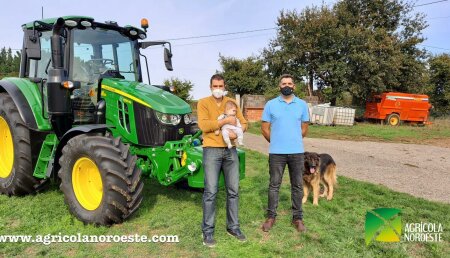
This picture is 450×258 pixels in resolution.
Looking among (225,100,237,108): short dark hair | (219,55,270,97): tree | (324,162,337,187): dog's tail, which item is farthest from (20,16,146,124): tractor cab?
(219,55,270,97): tree

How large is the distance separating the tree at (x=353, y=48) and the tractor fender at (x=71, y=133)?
2251 centimetres

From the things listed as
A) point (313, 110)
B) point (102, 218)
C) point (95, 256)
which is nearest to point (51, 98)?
point (102, 218)

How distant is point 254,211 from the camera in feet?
16.6

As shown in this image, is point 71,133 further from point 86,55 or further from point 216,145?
point 216,145

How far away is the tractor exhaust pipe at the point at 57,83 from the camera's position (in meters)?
4.55

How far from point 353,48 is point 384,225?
22.3 metres

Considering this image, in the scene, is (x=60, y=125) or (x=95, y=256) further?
(x=60, y=125)

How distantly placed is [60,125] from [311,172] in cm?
376

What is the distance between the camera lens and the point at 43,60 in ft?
18.3

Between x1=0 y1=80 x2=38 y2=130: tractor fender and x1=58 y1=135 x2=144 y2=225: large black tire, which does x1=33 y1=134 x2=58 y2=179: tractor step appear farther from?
x1=58 y1=135 x2=144 y2=225: large black tire

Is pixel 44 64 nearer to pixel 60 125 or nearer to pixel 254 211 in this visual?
pixel 60 125

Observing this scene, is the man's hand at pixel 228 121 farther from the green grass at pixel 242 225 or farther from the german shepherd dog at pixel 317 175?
the german shepherd dog at pixel 317 175

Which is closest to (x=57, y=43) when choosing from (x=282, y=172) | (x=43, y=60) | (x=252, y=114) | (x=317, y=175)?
(x=43, y=60)

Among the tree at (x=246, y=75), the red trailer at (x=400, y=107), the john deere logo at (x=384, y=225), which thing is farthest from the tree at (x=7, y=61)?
the john deere logo at (x=384, y=225)
